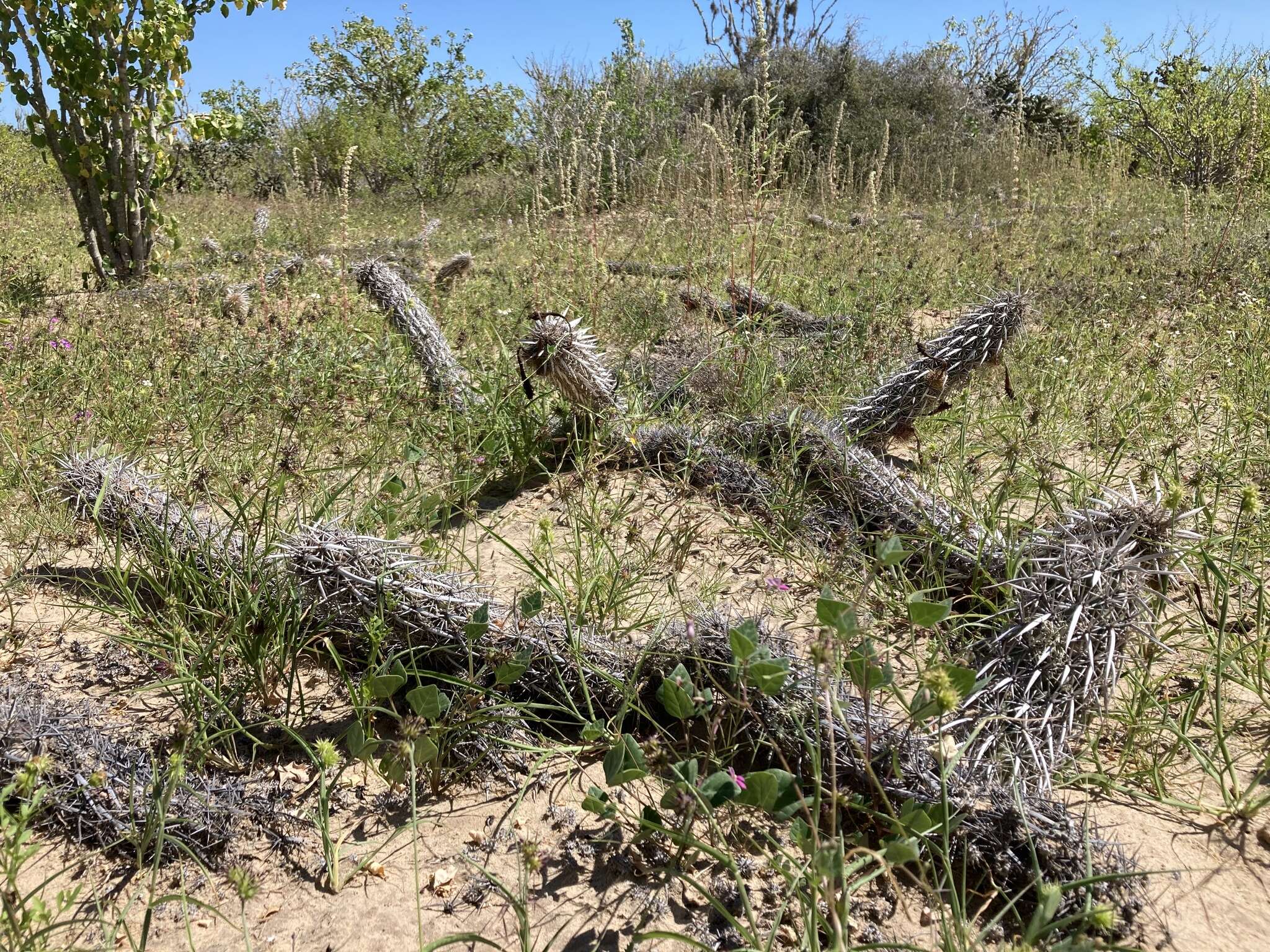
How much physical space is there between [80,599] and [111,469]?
0.38 m

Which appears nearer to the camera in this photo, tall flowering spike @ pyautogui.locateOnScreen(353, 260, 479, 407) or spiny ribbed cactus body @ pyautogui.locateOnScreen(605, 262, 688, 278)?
tall flowering spike @ pyautogui.locateOnScreen(353, 260, 479, 407)

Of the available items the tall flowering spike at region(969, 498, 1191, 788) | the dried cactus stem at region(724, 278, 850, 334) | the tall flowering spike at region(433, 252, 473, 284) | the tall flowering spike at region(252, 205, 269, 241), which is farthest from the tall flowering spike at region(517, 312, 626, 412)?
the tall flowering spike at region(252, 205, 269, 241)

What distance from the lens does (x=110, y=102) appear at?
5.75m

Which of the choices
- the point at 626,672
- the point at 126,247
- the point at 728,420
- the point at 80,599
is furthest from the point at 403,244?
the point at 626,672

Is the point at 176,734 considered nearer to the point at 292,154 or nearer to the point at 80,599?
the point at 80,599

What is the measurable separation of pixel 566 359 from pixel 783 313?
2.28m

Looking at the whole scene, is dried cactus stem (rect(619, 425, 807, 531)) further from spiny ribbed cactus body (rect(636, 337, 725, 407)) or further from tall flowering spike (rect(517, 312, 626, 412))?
spiny ribbed cactus body (rect(636, 337, 725, 407))

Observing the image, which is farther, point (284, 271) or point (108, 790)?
point (284, 271)

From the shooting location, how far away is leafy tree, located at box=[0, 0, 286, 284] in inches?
221

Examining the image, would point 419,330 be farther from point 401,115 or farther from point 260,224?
point 401,115

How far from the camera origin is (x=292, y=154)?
523 inches

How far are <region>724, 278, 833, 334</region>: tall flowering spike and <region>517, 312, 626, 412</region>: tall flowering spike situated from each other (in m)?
1.86

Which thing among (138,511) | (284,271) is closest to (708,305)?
(138,511)

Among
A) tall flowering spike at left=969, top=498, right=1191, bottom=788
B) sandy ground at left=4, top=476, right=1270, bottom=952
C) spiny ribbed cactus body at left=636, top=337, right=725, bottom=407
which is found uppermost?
spiny ribbed cactus body at left=636, top=337, right=725, bottom=407
